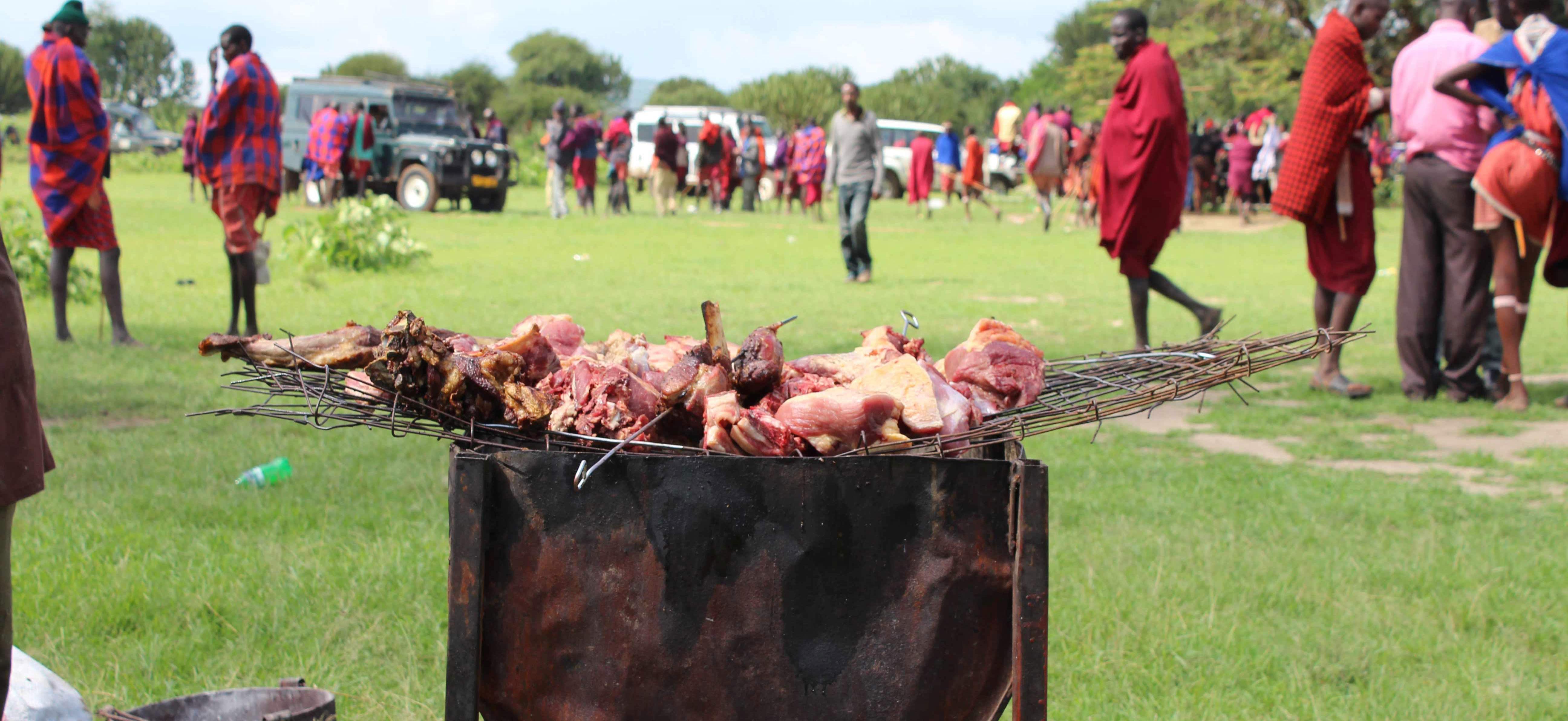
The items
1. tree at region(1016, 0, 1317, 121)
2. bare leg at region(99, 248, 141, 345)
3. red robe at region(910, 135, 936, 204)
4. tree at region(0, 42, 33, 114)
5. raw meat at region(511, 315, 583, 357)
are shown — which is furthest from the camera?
tree at region(0, 42, 33, 114)

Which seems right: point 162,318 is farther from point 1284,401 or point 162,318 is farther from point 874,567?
point 874,567

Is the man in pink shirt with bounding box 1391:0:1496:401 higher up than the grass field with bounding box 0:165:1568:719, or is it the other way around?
the man in pink shirt with bounding box 1391:0:1496:401

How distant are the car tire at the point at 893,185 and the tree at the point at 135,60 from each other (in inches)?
2877

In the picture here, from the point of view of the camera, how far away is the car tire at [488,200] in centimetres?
2223

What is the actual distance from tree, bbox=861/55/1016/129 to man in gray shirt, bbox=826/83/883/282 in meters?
42.2

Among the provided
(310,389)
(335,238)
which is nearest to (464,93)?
(335,238)

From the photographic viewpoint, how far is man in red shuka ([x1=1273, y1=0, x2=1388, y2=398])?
6.21 m

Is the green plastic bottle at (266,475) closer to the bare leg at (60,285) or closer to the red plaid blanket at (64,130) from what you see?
the red plaid blanket at (64,130)

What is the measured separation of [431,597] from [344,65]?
85443 millimetres

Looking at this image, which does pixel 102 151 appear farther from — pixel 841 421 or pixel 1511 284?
pixel 1511 284

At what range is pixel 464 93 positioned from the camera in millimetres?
74750

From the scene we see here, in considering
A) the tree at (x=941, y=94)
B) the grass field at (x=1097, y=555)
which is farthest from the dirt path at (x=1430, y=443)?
the tree at (x=941, y=94)

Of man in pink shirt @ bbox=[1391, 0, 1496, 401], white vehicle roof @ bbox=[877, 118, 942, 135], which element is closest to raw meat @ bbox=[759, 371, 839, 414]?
man in pink shirt @ bbox=[1391, 0, 1496, 401]

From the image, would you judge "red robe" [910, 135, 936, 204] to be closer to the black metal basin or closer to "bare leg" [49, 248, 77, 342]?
"bare leg" [49, 248, 77, 342]
